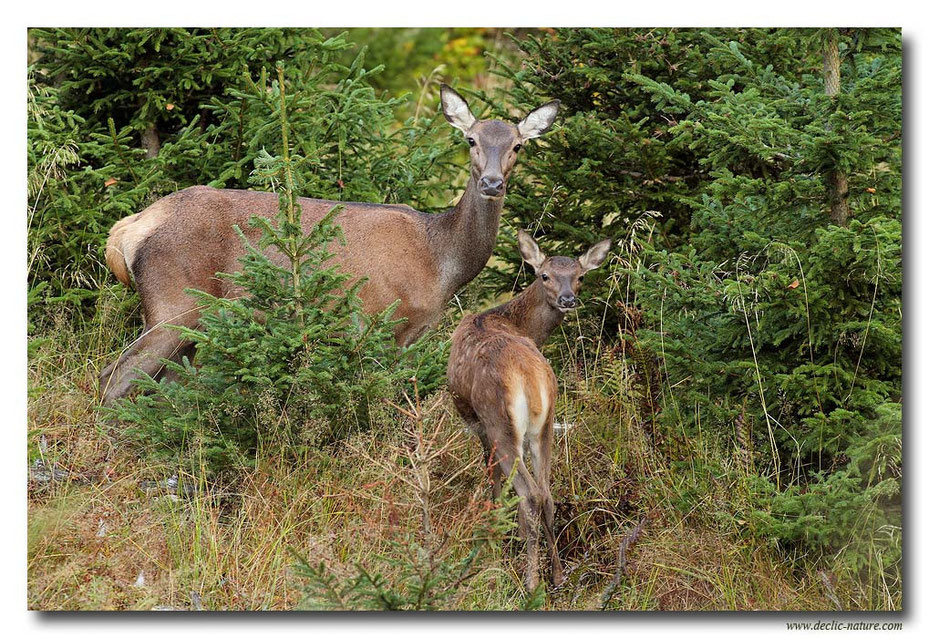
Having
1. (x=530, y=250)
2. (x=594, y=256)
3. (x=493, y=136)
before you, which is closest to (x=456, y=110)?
(x=493, y=136)

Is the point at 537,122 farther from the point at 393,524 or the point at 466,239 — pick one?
the point at 393,524

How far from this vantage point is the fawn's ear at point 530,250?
647cm

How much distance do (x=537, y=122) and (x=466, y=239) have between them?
0.84 metres

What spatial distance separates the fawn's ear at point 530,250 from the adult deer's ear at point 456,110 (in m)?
0.78

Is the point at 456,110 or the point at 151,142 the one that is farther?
the point at 151,142

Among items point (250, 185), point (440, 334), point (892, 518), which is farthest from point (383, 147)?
point (892, 518)

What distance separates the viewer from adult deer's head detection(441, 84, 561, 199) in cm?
644

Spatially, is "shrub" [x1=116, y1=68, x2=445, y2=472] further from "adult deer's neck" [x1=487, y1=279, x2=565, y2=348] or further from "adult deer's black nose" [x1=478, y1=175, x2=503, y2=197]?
"adult deer's black nose" [x1=478, y1=175, x2=503, y2=197]

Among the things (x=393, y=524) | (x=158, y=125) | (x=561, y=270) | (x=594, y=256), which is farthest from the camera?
(x=158, y=125)

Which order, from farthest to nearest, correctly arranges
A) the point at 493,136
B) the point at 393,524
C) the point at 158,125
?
1. the point at 158,125
2. the point at 493,136
3. the point at 393,524

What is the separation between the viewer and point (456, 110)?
22.4 ft

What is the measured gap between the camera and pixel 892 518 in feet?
17.0
